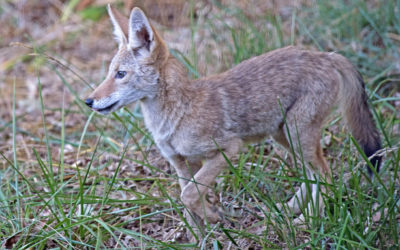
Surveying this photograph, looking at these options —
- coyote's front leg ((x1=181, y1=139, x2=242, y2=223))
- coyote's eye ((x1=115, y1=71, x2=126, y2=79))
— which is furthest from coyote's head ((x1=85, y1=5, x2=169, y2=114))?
coyote's front leg ((x1=181, y1=139, x2=242, y2=223))

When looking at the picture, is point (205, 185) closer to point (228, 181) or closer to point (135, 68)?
point (228, 181)

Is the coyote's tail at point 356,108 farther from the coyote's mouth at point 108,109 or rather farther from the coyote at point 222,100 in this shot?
the coyote's mouth at point 108,109

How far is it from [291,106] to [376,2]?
376 centimetres

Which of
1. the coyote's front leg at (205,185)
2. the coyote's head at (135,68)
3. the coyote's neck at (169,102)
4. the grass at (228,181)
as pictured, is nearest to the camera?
the grass at (228,181)

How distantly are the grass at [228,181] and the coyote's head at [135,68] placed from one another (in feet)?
1.34

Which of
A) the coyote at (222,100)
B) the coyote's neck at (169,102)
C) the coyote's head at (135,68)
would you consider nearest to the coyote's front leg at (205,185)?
the coyote at (222,100)

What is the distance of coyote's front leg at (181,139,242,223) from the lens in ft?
13.1

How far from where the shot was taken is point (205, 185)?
3.90m

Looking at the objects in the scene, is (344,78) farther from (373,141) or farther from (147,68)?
(147,68)

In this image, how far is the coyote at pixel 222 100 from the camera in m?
4.18

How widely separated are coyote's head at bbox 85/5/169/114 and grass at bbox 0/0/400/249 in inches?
16.1

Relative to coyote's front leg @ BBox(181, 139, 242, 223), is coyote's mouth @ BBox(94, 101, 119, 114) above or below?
above

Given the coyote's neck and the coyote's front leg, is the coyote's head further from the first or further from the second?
the coyote's front leg

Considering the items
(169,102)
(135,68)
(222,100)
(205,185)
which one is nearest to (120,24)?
(135,68)
